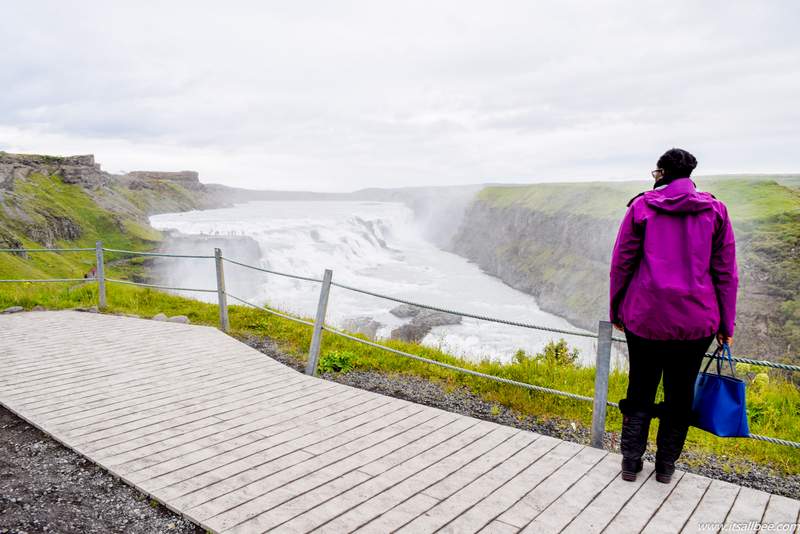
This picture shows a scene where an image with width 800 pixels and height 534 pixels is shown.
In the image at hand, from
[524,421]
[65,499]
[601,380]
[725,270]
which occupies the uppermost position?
[725,270]

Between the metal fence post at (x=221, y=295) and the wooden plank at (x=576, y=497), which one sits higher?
the metal fence post at (x=221, y=295)

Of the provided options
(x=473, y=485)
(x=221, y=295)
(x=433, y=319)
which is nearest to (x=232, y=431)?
(x=473, y=485)

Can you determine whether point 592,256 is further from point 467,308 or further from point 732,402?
point 732,402

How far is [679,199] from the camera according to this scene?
11.8 feet

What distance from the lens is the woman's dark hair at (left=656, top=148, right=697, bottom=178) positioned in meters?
3.76

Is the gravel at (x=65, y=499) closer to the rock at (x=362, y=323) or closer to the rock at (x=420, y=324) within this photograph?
the rock at (x=420, y=324)

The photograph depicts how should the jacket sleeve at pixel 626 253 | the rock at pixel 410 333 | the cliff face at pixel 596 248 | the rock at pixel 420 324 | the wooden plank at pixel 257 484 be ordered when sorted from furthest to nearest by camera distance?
the cliff face at pixel 596 248 < the rock at pixel 420 324 < the rock at pixel 410 333 < the jacket sleeve at pixel 626 253 < the wooden plank at pixel 257 484

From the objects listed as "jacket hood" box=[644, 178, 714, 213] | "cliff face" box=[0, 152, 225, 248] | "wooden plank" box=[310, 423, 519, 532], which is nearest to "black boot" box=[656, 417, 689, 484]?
"wooden plank" box=[310, 423, 519, 532]

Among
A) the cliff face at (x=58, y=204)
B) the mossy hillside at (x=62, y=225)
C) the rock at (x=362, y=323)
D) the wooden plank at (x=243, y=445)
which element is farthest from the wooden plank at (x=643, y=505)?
the cliff face at (x=58, y=204)

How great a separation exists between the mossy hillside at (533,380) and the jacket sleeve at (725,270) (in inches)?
110

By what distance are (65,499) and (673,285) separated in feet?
16.1

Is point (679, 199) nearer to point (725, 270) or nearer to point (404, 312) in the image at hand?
point (725, 270)

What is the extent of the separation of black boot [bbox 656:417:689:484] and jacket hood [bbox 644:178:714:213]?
5.28 feet

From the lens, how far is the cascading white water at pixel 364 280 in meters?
29.9
